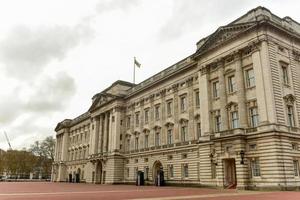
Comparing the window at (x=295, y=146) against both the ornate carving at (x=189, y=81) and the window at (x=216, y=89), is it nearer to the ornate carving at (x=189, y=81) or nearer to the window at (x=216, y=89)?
the window at (x=216, y=89)

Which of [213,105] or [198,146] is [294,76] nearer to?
[213,105]

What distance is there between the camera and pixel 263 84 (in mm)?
34750

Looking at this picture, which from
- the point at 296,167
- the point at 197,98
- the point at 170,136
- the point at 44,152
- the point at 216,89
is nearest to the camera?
the point at 296,167

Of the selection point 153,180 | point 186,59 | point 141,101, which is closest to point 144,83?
point 141,101

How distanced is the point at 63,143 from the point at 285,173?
79468mm

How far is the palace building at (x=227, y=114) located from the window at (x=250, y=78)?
0.12 meters

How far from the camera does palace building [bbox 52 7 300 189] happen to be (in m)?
33.6

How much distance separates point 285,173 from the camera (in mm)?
31578

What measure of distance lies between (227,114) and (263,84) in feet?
20.8

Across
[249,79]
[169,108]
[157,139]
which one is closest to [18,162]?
[157,139]

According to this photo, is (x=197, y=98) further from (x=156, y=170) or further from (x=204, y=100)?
(x=156, y=170)

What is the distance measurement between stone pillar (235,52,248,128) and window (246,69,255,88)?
57cm

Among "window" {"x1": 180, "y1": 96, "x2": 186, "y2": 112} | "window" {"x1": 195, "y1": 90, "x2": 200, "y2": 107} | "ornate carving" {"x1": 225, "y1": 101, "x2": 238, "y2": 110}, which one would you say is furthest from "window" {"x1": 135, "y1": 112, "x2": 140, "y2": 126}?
"ornate carving" {"x1": 225, "y1": 101, "x2": 238, "y2": 110}

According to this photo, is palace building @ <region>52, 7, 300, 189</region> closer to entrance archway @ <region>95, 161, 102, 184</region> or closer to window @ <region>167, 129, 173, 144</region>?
window @ <region>167, 129, 173, 144</region>
